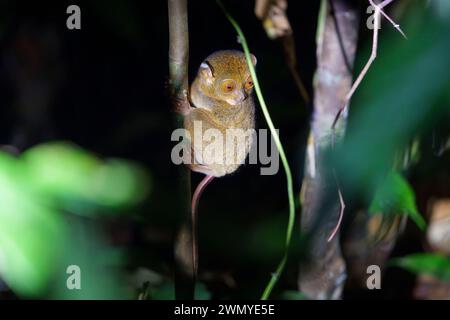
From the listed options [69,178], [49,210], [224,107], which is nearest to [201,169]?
[224,107]

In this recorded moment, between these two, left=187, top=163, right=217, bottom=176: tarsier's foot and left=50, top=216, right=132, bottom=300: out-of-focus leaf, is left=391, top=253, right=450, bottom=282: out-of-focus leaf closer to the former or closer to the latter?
left=187, top=163, right=217, bottom=176: tarsier's foot

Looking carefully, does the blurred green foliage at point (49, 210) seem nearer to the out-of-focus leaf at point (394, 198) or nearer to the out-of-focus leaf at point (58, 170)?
the out-of-focus leaf at point (58, 170)

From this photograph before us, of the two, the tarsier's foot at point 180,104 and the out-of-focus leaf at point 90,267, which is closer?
the tarsier's foot at point 180,104

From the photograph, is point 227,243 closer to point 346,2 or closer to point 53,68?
point 346,2

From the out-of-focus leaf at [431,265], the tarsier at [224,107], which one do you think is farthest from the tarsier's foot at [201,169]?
the out-of-focus leaf at [431,265]

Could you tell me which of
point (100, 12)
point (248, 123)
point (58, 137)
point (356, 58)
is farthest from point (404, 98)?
point (58, 137)

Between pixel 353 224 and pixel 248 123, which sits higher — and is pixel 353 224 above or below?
below

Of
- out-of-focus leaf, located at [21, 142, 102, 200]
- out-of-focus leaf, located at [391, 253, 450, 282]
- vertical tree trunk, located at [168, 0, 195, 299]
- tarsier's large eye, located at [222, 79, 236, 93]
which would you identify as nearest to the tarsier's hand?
vertical tree trunk, located at [168, 0, 195, 299]
